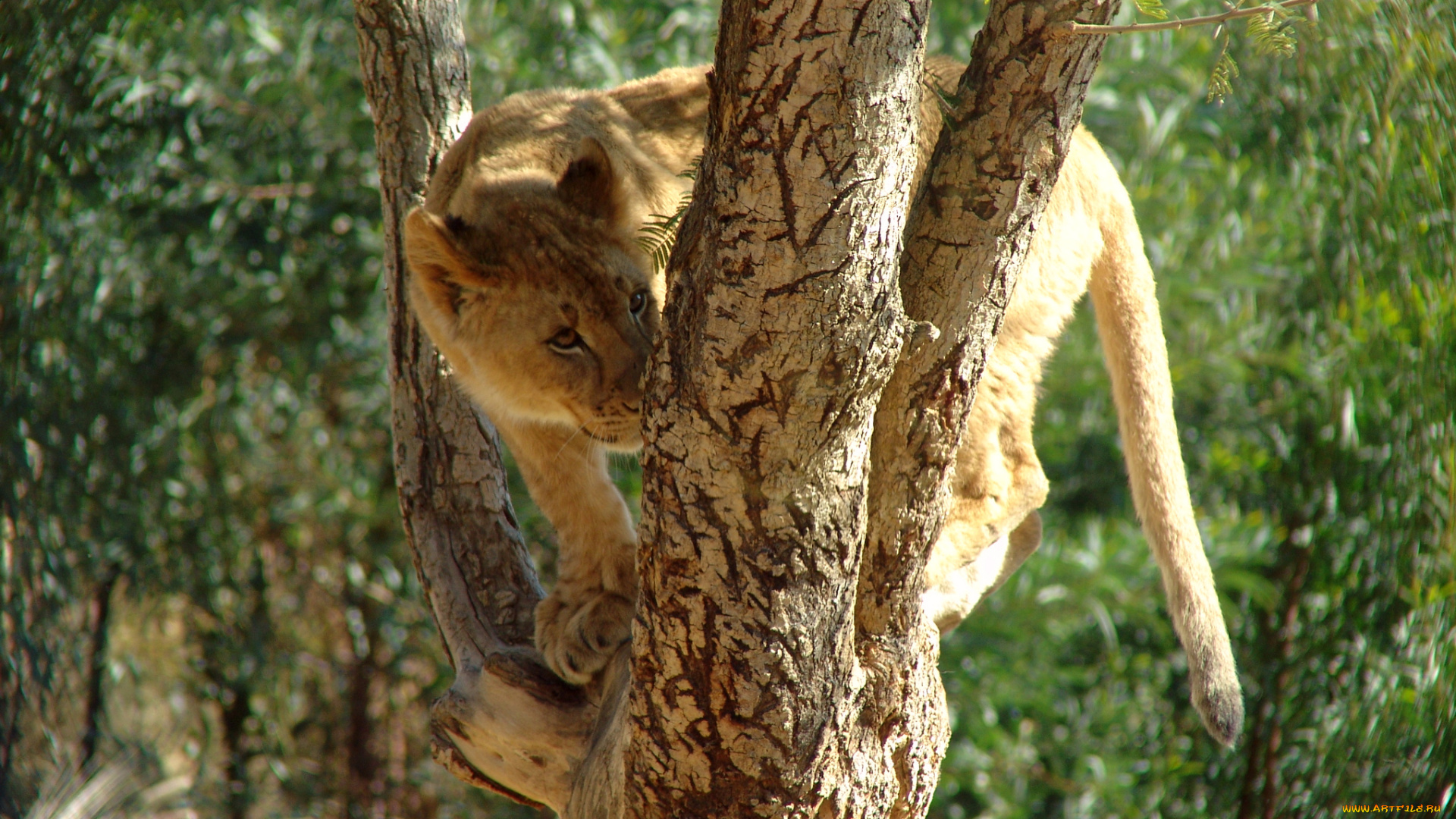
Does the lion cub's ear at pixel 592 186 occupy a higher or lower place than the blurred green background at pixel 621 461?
higher

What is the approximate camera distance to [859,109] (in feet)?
5.08

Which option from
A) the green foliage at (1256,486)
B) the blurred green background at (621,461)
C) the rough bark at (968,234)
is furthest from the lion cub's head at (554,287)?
the green foliage at (1256,486)

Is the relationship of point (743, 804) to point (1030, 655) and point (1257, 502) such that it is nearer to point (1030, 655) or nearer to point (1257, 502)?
point (1030, 655)

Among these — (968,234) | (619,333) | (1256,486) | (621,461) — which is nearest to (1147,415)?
(619,333)

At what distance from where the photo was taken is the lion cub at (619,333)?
105 inches

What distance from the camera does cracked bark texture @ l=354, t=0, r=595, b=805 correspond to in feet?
9.89

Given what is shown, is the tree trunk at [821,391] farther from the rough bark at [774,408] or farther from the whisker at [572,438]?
the whisker at [572,438]

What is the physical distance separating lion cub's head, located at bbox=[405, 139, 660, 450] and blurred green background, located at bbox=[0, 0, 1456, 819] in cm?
265

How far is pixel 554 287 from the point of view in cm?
269

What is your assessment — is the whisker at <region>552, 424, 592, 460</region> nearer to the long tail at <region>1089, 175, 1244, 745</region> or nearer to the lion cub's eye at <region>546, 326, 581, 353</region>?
the lion cub's eye at <region>546, 326, 581, 353</region>

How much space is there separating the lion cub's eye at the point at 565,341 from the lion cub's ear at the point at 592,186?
0.95 feet

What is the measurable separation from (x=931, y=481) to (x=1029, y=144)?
0.55 m

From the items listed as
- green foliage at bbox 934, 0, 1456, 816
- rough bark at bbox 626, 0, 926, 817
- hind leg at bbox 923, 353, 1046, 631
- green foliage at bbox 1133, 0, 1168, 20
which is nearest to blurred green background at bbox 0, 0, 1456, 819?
green foliage at bbox 934, 0, 1456, 816

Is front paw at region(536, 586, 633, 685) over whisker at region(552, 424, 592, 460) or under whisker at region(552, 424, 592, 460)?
under
